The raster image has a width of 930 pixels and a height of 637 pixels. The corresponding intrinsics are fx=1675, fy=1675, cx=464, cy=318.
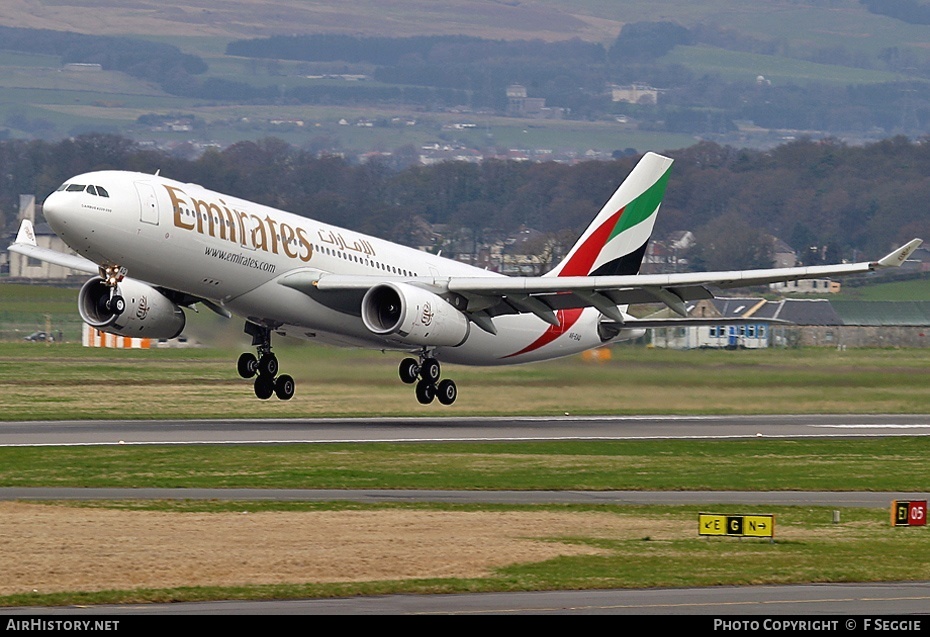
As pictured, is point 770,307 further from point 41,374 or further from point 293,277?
point 293,277

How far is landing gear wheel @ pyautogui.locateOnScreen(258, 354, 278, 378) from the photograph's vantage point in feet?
155

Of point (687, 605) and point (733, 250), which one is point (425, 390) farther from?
point (733, 250)

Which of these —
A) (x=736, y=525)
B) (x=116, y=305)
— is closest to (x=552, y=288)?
(x=116, y=305)

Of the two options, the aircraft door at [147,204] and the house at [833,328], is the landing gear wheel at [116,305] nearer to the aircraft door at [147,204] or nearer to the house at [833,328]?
the aircraft door at [147,204]

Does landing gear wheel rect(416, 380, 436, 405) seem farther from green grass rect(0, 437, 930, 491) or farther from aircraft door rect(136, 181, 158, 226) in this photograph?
aircraft door rect(136, 181, 158, 226)

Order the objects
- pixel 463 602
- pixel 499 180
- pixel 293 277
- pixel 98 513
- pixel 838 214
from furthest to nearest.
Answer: pixel 499 180 < pixel 838 214 < pixel 293 277 < pixel 98 513 < pixel 463 602

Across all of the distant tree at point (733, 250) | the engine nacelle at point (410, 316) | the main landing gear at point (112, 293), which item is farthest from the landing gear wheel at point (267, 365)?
the distant tree at point (733, 250)

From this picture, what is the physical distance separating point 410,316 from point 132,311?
24.4 ft

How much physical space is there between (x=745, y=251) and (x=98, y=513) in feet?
336

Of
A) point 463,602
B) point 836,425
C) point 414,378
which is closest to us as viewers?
point 463,602

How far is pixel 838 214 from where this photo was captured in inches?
6353

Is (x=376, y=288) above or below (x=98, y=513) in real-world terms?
above

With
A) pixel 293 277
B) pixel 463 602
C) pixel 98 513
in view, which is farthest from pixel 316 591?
pixel 293 277

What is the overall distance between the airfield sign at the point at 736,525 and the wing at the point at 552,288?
16.3m
